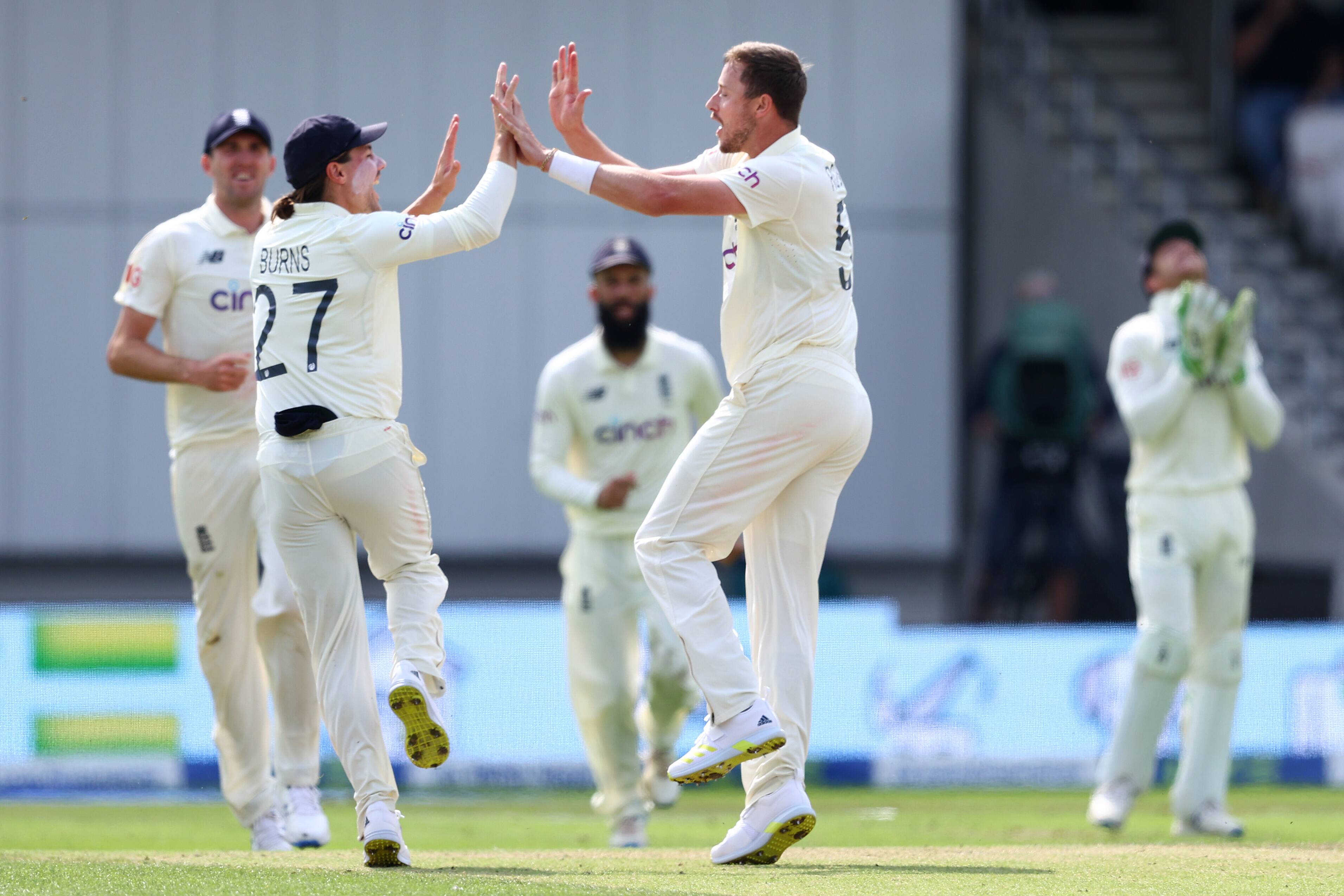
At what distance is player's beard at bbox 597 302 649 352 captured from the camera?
361 inches

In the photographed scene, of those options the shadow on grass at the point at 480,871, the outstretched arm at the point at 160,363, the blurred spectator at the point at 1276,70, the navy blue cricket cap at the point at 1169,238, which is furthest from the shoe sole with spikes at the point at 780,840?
the blurred spectator at the point at 1276,70

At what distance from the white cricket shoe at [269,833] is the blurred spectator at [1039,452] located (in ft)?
27.0

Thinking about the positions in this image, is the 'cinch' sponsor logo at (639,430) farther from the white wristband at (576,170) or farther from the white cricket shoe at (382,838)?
the white cricket shoe at (382,838)

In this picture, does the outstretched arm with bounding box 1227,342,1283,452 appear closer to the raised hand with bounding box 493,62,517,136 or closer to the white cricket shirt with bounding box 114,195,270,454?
the raised hand with bounding box 493,62,517,136

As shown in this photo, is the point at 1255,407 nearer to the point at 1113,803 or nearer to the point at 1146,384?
the point at 1146,384

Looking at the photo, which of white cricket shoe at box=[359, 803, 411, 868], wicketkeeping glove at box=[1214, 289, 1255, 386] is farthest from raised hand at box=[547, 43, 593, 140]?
wicketkeeping glove at box=[1214, 289, 1255, 386]

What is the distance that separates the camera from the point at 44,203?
15156 mm

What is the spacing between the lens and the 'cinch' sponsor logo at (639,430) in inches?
355

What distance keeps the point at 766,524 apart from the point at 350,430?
1.43 metres

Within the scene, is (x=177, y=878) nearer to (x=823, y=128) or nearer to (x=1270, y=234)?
(x=823, y=128)

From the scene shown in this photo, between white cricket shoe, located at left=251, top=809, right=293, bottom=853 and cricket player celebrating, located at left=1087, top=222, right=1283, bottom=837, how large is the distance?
152 inches

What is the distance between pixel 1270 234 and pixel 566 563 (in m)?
10.5

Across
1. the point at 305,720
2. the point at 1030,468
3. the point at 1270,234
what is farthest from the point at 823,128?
the point at 305,720

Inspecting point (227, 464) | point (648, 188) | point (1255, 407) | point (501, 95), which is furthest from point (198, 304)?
point (1255, 407)
